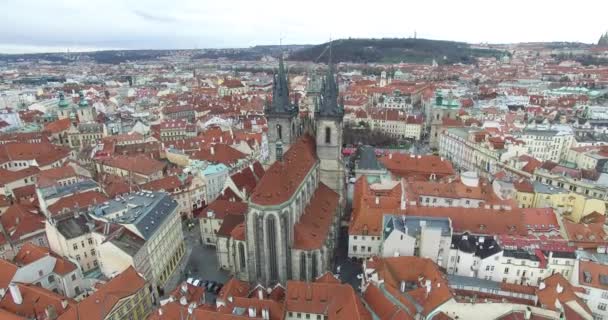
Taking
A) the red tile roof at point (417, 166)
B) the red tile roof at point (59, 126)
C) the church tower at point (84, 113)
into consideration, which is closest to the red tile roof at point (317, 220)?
the red tile roof at point (417, 166)

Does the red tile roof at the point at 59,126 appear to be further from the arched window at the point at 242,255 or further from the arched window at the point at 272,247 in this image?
the arched window at the point at 272,247

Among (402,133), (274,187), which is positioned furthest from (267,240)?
(402,133)

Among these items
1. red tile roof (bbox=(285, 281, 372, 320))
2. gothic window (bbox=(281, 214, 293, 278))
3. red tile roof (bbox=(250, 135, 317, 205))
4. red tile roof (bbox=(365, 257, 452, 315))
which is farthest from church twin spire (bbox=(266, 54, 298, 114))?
red tile roof (bbox=(285, 281, 372, 320))

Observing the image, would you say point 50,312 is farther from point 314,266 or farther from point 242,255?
point 314,266

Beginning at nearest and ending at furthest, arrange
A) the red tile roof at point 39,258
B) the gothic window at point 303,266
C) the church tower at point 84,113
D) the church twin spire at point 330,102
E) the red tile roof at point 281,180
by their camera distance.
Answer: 1. the red tile roof at point 281,180
2. the red tile roof at point 39,258
3. the gothic window at point 303,266
4. the church twin spire at point 330,102
5. the church tower at point 84,113

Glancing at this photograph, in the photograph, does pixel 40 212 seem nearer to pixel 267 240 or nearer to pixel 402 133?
pixel 267 240

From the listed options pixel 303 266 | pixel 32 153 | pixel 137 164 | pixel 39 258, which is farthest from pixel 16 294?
pixel 32 153
